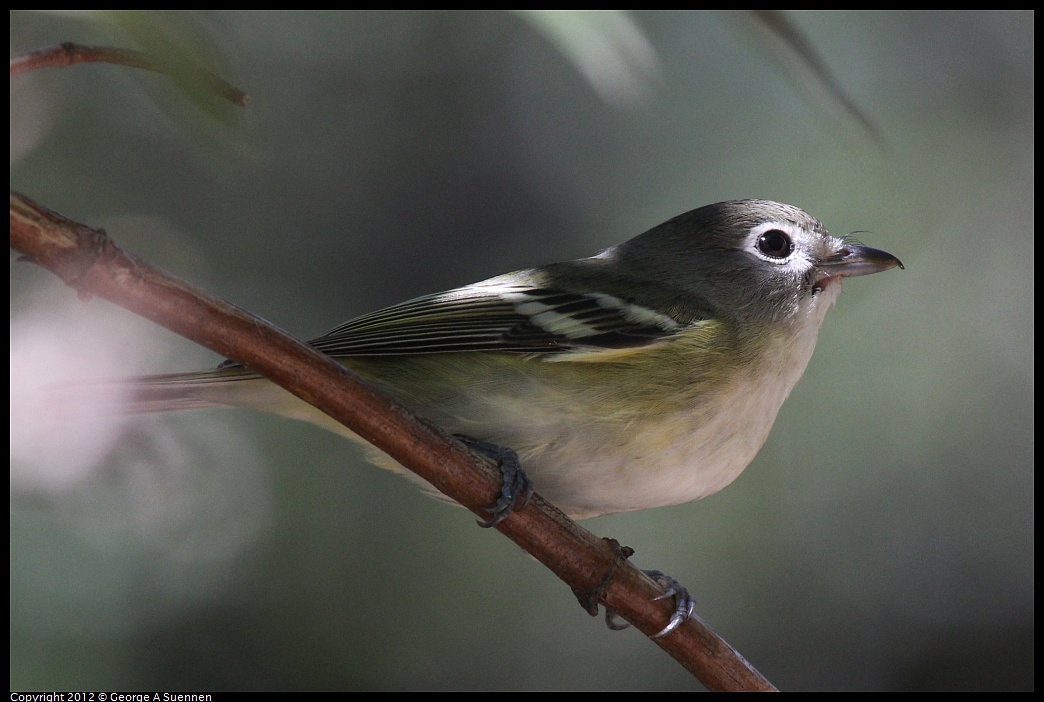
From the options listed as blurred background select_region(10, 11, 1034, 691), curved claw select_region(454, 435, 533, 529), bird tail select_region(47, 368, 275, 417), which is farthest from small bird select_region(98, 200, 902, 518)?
blurred background select_region(10, 11, 1034, 691)

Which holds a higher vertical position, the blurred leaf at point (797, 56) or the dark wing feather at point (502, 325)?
the dark wing feather at point (502, 325)

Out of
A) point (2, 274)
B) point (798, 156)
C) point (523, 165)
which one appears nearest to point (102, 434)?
point (2, 274)

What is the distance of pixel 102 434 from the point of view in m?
2.43

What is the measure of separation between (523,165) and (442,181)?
1.59 feet

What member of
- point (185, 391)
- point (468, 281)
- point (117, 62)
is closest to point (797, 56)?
point (117, 62)

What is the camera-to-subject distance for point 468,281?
181 inches

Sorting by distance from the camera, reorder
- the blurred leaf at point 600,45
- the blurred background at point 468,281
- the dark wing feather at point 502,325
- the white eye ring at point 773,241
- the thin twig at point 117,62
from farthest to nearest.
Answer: the blurred background at point 468,281 → the white eye ring at point 773,241 → the dark wing feather at point 502,325 → the blurred leaf at point 600,45 → the thin twig at point 117,62

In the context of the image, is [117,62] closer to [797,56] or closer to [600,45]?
[600,45]

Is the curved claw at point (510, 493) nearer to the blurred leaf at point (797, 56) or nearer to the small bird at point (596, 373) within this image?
the small bird at point (596, 373)

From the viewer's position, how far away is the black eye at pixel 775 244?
9.41ft

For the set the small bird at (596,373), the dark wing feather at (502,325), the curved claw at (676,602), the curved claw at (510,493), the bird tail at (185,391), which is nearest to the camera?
the curved claw at (510,493)

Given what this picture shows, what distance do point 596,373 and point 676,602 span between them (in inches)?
23.4

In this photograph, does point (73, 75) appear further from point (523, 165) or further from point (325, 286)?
point (523, 165)

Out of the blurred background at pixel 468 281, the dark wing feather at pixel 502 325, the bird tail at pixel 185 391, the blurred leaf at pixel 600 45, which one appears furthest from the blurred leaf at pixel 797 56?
the blurred background at pixel 468 281
